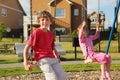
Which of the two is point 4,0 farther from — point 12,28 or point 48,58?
point 48,58

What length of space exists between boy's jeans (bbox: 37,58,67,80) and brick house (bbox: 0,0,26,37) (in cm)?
5997

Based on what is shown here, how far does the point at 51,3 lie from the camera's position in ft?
207

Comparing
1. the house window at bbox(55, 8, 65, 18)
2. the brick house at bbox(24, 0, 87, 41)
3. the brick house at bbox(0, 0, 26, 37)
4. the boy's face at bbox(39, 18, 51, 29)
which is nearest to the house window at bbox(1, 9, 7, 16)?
the brick house at bbox(0, 0, 26, 37)

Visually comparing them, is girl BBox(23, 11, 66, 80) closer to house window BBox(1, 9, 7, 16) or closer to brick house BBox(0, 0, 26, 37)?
brick house BBox(0, 0, 26, 37)

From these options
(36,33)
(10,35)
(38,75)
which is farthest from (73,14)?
(36,33)

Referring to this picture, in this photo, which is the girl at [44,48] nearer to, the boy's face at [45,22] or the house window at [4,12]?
the boy's face at [45,22]

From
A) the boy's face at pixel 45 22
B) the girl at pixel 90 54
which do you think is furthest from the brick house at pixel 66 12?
the boy's face at pixel 45 22

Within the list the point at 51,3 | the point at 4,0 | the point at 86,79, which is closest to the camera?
the point at 86,79

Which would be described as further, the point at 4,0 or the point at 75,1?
the point at 4,0

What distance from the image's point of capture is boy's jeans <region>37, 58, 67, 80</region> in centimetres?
738

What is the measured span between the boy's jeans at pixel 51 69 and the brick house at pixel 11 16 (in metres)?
60.0

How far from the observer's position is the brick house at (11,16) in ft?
231

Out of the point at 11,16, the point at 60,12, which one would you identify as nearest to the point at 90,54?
the point at 60,12

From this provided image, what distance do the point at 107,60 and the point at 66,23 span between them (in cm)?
5534
